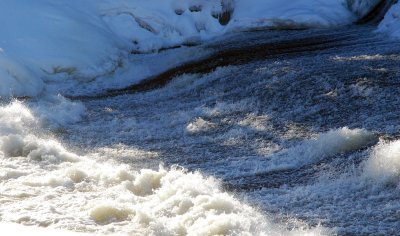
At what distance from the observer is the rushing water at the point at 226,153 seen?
568 cm

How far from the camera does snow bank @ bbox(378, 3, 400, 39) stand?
508 inches

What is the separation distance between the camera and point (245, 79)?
1111 centimetres

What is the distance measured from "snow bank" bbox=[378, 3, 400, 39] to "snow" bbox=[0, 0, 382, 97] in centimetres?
220

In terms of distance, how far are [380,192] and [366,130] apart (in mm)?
1786

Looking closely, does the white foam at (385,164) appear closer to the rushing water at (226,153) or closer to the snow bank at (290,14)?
the rushing water at (226,153)

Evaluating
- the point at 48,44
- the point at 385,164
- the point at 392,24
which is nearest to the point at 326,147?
the point at 385,164

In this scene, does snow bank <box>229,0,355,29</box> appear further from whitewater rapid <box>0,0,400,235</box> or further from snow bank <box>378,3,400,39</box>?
snow bank <box>378,3,400,39</box>

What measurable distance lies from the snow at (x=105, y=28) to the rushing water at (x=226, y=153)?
51.8 inches

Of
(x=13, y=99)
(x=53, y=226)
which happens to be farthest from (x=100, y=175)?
(x=13, y=99)

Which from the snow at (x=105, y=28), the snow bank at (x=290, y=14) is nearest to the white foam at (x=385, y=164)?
the snow at (x=105, y=28)

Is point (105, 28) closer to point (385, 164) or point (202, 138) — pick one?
point (202, 138)

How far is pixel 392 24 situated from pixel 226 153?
22.4 ft

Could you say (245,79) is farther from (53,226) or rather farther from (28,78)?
(53,226)

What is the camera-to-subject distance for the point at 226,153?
26.4 ft
